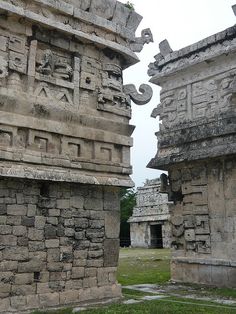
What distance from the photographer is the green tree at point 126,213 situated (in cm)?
3328

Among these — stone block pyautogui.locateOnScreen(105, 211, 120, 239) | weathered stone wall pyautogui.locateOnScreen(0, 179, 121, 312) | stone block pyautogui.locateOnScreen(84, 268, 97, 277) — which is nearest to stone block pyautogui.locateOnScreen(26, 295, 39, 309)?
weathered stone wall pyautogui.locateOnScreen(0, 179, 121, 312)

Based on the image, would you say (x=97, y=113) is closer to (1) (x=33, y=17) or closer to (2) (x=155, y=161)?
(1) (x=33, y=17)

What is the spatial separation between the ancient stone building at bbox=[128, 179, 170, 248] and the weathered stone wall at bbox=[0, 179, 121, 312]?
1766cm

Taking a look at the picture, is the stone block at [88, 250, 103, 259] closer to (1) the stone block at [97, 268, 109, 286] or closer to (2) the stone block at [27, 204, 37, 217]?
Answer: (1) the stone block at [97, 268, 109, 286]

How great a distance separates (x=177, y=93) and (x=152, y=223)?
1534 cm

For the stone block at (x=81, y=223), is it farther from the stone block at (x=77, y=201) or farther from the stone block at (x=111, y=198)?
the stone block at (x=111, y=198)

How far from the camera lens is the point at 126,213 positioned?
122 ft

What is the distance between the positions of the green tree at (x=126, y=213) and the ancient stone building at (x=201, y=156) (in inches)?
853

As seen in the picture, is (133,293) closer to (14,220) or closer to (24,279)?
(24,279)

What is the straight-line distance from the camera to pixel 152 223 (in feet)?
85.3

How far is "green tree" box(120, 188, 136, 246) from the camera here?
33284 millimetres

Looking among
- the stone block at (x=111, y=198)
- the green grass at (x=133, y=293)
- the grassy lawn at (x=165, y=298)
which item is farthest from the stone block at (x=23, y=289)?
the green grass at (x=133, y=293)

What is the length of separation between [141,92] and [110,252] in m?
3.13

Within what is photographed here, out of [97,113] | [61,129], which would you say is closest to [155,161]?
[97,113]
